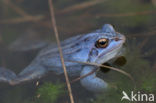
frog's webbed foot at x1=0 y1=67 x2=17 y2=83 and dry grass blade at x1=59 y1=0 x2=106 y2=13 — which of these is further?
dry grass blade at x1=59 y1=0 x2=106 y2=13

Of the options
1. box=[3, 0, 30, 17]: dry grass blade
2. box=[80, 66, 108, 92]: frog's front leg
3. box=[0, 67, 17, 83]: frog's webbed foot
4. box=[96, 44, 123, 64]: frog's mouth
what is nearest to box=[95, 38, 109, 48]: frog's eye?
box=[96, 44, 123, 64]: frog's mouth

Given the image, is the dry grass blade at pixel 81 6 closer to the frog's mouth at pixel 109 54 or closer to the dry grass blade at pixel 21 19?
the dry grass blade at pixel 21 19

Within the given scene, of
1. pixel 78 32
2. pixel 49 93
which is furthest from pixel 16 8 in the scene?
pixel 49 93

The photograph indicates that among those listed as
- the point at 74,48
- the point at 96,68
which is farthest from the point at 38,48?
the point at 96,68

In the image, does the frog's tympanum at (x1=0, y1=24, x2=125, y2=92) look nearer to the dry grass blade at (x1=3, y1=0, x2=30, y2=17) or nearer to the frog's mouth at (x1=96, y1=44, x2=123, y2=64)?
the frog's mouth at (x1=96, y1=44, x2=123, y2=64)

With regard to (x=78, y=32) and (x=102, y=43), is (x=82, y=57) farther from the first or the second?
(x=78, y=32)

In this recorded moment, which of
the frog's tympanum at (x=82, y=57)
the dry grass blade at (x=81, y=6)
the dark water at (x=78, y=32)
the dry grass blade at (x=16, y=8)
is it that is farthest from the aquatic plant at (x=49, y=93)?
the dry grass blade at (x=16, y=8)
